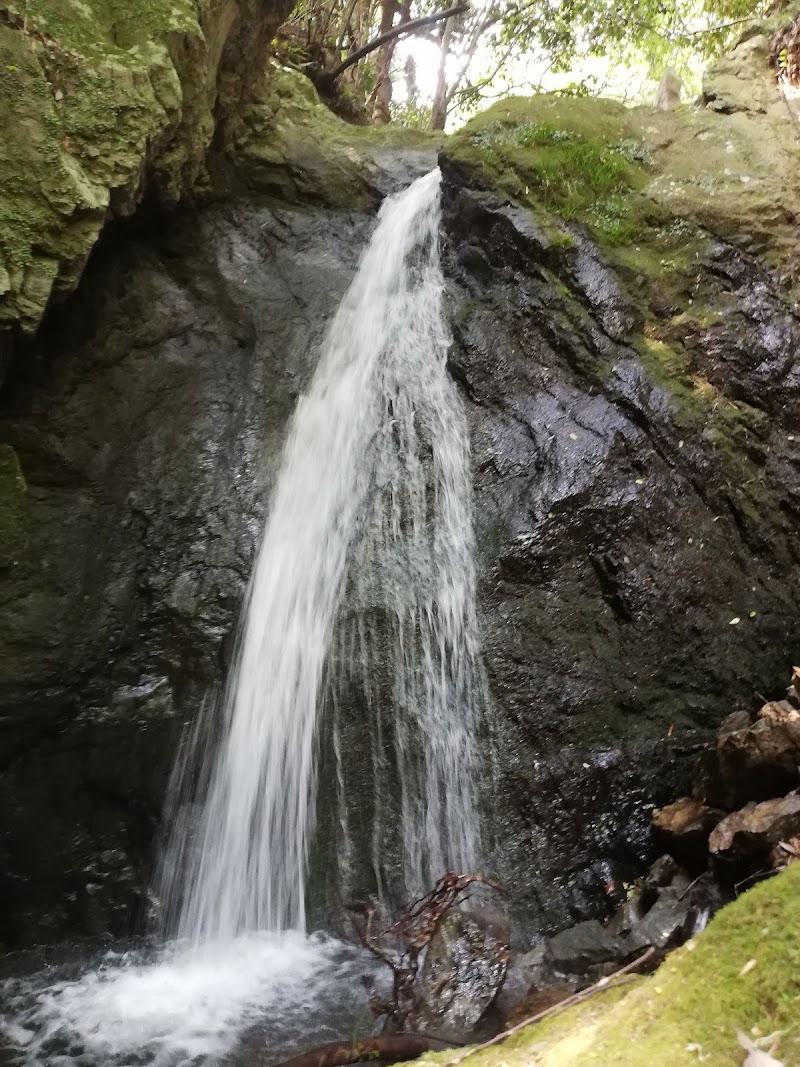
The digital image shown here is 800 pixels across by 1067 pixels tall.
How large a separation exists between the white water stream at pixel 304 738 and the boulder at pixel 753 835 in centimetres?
148

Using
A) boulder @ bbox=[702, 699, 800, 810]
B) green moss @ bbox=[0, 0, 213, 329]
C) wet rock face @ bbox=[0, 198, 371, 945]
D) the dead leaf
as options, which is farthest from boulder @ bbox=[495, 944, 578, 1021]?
green moss @ bbox=[0, 0, 213, 329]

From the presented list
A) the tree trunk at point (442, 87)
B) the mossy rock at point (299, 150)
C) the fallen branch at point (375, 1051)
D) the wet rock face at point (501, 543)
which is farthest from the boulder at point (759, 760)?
Answer: the tree trunk at point (442, 87)

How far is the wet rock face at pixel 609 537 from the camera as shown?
4.41 metres

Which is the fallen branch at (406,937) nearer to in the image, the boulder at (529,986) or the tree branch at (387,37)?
the boulder at (529,986)

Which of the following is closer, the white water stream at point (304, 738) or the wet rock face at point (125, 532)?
the white water stream at point (304, 738)

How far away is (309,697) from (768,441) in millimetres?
4055

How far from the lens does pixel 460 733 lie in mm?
4609

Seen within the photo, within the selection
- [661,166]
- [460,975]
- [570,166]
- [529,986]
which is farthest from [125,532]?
[661,166]

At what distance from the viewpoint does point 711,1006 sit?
5.98ft

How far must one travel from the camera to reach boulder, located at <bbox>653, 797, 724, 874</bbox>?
12.7ft

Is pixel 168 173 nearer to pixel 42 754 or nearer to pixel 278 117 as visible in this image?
pixel 278 117

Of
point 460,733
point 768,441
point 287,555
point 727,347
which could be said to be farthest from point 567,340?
point 460,733

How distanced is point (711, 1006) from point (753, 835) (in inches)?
68.2

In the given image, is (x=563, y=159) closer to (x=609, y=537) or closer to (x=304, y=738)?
(x=609, y=537)
